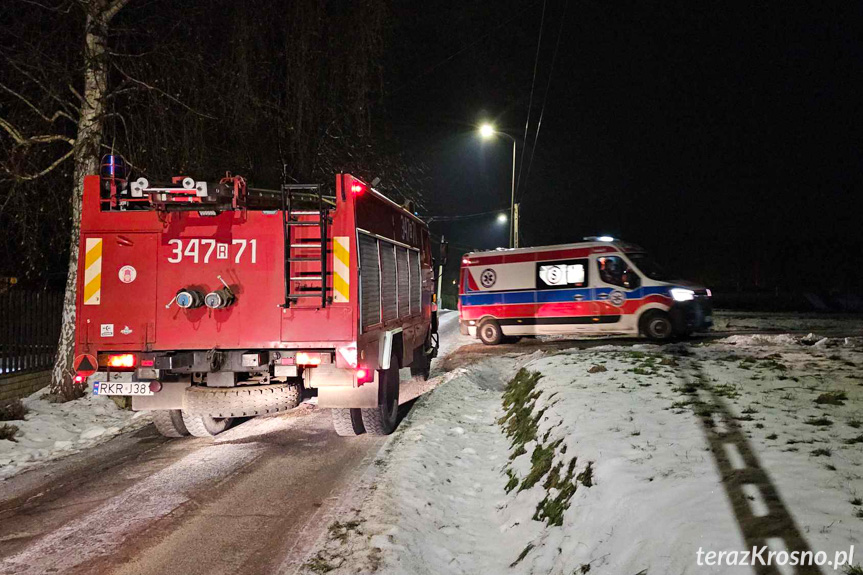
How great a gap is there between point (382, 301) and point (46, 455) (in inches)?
174

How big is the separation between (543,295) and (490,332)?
2093 millimetres

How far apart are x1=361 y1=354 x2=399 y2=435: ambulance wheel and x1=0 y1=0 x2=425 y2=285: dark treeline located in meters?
5.88

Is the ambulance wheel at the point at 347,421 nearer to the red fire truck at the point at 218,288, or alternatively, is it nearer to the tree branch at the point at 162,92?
the red fire truck at the point at 218,288

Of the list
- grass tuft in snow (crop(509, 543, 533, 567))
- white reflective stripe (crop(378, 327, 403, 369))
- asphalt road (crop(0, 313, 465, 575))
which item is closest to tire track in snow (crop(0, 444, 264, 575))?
asphalt road (crop(0, 313, 465, 575))

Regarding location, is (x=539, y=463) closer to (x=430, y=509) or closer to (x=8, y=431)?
(x=430, y=509)

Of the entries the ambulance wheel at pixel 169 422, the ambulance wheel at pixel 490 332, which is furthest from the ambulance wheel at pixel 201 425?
the ambulance wheel at pixel 490 332

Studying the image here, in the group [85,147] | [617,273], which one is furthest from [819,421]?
[85,147]

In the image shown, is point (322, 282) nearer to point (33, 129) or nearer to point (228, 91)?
point (228, 91)

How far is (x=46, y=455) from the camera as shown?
22.9 ft

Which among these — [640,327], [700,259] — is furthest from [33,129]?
[700,259]

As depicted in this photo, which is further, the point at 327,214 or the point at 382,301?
the point at 382,301

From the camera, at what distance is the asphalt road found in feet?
13.6

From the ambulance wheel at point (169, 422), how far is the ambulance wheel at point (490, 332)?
11195 mm

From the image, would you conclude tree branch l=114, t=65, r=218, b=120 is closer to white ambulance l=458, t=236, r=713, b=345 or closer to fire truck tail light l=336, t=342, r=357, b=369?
fire truck tail light l=336, t=342, r=357, b=369
